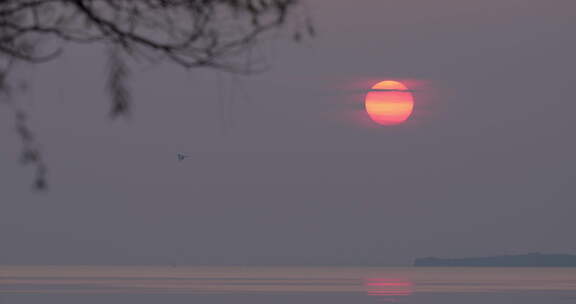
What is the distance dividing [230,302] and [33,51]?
2717 inches

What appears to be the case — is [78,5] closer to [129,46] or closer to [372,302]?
[129,46]

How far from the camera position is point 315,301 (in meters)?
77.6

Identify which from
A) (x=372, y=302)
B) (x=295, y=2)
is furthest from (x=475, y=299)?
(x=295, y=2)

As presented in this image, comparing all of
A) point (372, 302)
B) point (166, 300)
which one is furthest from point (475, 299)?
point (166, 300)

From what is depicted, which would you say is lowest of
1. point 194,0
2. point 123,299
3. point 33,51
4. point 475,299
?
point 33,51

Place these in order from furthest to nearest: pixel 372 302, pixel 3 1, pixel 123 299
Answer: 1. pixel 123 299
2. pixel 372 302
3. pixel 3 1

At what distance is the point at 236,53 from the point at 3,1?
1.75 meters

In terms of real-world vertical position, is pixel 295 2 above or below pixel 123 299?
below

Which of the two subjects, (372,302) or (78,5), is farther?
(372,302)

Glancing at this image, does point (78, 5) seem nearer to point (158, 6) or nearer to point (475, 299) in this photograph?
point (158, 6)

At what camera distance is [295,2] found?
33.9 feet

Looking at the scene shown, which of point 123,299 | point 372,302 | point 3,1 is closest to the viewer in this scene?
point 3,1

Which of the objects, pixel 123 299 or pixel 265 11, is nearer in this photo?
pixel 265 11

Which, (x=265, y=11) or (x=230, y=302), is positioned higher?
(x=230, y=302)
